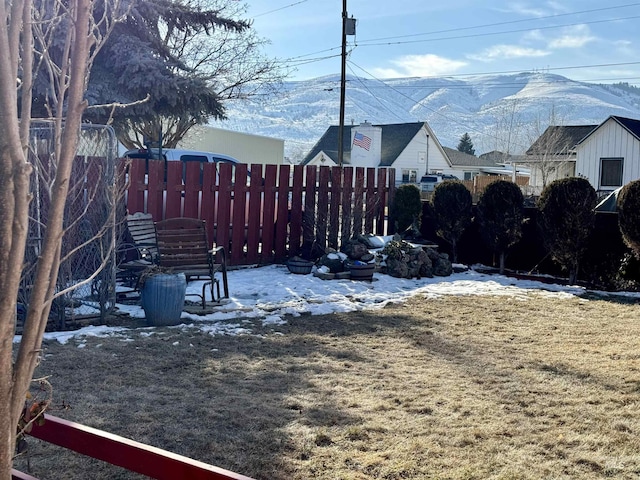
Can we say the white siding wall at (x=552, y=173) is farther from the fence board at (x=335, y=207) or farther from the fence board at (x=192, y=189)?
the fence board at (x=192, y=189)

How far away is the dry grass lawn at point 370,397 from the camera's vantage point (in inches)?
141

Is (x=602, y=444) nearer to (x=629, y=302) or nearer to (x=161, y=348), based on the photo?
(x=161, y=348)

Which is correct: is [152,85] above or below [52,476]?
above

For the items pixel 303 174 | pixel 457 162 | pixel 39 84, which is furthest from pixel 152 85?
pixel 457 162

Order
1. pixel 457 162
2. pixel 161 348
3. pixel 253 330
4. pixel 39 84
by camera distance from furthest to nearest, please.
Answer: pixel 457 162, pixel 39 84, pixel 253 330, pixel 161 348

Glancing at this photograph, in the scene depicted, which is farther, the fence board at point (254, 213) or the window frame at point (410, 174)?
the window frame at point (410, 174)

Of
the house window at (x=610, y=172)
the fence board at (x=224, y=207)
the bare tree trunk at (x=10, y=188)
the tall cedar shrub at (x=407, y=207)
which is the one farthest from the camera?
the house window at (x=610, y=172)

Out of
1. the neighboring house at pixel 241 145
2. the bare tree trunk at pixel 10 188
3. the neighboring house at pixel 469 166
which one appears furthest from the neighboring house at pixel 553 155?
the bare tree trunk at pixel 10 188

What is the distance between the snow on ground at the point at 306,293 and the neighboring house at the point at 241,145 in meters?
20.5

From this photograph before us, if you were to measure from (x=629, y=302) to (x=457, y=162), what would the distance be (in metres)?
39.1

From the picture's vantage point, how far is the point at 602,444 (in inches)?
150

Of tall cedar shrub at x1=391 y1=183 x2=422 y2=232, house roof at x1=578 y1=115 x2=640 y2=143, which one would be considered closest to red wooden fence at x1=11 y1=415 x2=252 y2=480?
tall cedar shrub at x1=391 y1=183 x2=422 y2=232

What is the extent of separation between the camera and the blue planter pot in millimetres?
6801

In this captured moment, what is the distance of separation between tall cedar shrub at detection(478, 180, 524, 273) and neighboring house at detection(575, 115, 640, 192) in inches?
611
